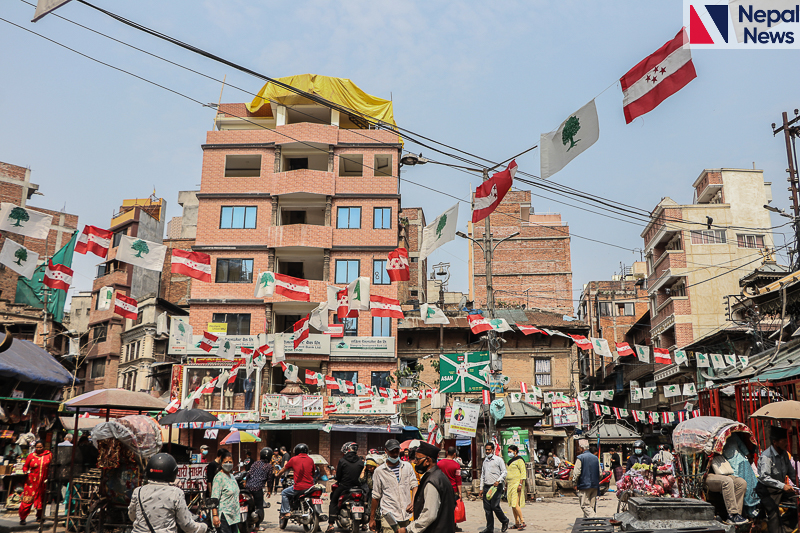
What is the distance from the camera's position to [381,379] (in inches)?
1428

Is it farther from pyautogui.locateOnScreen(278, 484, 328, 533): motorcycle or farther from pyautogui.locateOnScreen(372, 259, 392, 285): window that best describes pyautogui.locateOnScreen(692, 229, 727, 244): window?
pyautogui.locateOnScreen(278, 484, 328, 533): motorcycle

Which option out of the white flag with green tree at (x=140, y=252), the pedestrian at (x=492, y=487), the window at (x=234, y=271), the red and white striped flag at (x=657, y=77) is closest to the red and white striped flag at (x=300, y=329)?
the window at (x=234, y=271)

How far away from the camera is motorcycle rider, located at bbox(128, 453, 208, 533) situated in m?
6.24

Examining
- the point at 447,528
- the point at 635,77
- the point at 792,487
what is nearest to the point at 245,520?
the point at 447,528

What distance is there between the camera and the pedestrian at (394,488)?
31.6 ft

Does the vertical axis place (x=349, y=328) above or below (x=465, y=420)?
above

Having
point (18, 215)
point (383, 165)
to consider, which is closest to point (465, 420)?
point (18, 215)

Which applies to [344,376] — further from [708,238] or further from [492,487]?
[708,238]

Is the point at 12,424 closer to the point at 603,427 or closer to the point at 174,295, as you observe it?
the point at 603,427

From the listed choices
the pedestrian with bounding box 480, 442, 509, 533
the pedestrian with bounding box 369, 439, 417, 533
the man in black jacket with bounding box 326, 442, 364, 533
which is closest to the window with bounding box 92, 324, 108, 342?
the man in black jacket with bounding box 326, 442, 364, 533

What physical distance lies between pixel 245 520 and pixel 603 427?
20.5 metres

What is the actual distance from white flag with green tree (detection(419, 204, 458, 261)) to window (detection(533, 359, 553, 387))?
23338mm

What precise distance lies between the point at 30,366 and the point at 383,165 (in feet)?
88.3

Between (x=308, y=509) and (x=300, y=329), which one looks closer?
(x=308, y=509)
